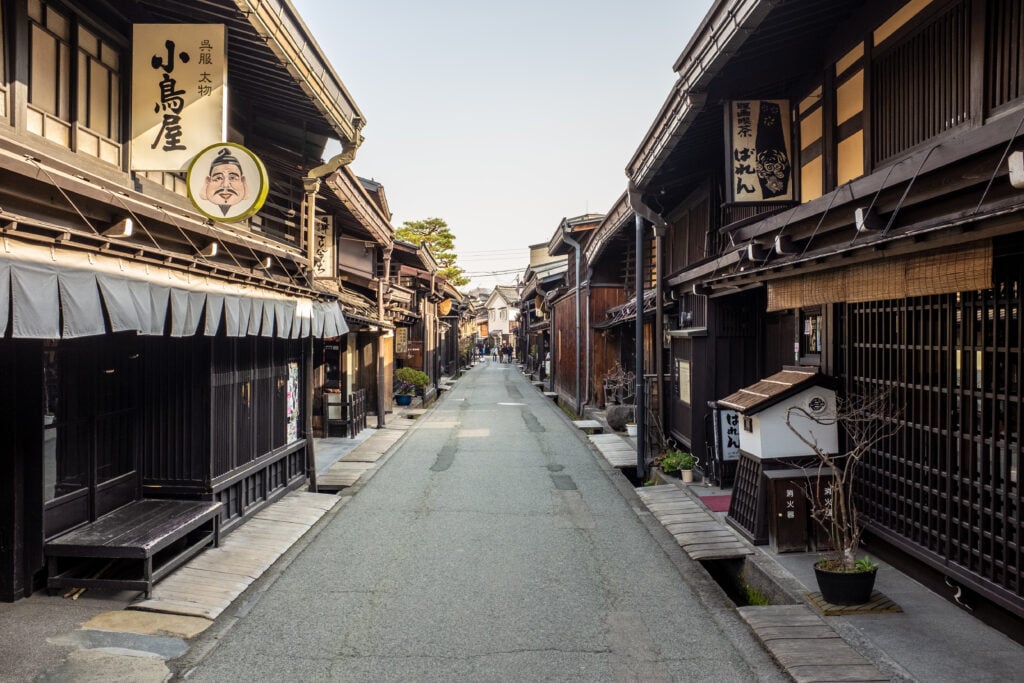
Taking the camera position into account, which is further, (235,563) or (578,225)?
(578,225)

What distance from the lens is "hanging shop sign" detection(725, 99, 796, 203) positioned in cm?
1003

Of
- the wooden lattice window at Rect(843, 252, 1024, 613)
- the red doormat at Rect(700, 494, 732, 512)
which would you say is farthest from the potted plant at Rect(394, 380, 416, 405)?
the wooden lattice window at Rect(843, 252, 1024, 613)

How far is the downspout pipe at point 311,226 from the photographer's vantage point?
1298cm

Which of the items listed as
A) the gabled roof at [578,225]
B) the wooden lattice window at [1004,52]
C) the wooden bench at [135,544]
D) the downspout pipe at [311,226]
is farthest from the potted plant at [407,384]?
the wooden lattice window at [1004,52]

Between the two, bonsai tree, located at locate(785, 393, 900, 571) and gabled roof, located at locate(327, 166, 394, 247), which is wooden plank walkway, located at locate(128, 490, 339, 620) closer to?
Result: bonsai tree, located at locate(785, 393, 900, 571)

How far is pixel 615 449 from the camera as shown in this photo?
60.8 feet

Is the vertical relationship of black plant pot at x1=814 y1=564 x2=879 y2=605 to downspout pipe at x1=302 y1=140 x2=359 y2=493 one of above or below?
below

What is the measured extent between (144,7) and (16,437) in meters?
5.60

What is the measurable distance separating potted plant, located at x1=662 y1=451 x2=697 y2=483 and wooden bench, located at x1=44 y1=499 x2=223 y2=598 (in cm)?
888

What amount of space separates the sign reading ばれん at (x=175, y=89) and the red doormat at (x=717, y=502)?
9431 mm

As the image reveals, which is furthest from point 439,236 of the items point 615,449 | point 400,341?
point 615,449

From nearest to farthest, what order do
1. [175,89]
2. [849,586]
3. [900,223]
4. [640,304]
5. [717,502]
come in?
[900,223] → [849,586] → [175,89] → [717,502] → [640,304]

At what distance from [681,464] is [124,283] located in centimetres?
1108

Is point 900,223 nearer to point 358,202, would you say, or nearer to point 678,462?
point 678,462
